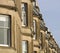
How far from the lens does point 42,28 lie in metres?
59.1

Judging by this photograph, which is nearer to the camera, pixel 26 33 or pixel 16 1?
pixel 16 1

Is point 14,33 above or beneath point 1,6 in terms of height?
beneath

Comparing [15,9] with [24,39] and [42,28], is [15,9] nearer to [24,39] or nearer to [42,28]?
[24,39]

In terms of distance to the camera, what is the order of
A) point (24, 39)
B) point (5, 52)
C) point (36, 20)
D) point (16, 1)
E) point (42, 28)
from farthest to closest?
point (42, 28) < point (36, 20) < point (24, 39) < point (16, 1) < point (5, 52)

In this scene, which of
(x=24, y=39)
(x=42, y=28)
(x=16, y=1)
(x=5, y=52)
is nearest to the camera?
(x=5, y=52)

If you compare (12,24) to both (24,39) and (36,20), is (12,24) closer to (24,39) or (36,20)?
(24,39)

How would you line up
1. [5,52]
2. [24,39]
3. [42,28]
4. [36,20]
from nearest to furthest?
[5,52], [24,39], [36,20], [42,28]

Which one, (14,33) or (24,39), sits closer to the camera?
(14,33)

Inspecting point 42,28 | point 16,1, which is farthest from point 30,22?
point 42,28

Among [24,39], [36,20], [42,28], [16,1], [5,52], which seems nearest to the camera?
[5,52]

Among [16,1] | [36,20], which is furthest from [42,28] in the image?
[16,1]

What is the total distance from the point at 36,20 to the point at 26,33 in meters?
11.1

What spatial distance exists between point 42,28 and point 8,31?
30.5 m

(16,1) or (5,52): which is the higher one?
(16,1)
